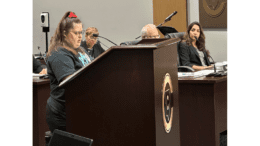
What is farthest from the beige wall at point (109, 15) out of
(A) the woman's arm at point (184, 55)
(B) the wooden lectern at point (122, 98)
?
(B) the wooden lectern at point (122, 98)

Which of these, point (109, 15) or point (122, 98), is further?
point (109, 15)

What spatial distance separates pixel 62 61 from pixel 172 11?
14.7ft

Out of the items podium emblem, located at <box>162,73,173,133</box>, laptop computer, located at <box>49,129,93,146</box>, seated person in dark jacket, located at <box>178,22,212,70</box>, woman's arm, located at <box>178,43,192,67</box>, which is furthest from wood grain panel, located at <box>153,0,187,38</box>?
laptop computer, located at <box>49,129,93,146</box>

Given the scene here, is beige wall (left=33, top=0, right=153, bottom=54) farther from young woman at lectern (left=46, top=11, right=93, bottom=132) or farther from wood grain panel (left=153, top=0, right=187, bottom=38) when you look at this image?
young woman at lectern (left=46, top=11, right=93, bottom=132)

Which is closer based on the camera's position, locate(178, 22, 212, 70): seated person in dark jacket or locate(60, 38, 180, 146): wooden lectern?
locate(60, 38, 180, 146): wooden lectern

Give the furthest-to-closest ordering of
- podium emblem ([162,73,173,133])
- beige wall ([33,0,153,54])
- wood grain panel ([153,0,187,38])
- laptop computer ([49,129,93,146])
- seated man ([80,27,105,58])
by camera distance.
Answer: beige wall ([33,0,153,54]) < wood grain panel ([153,0,187,38]) < seated man ([80,27,105,58]) < podium emblem ([162,73,173,133]) < laptop computer ([49,129,93,146])

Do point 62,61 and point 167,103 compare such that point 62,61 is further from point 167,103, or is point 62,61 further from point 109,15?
point 109,15

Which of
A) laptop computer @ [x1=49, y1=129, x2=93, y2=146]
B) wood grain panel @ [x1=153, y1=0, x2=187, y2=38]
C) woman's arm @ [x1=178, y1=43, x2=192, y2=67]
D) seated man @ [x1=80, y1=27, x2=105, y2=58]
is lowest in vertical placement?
laptop computer @ [x1=49, y1=129, x2=93, y2=146]

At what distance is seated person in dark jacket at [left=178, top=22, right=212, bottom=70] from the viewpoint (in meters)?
3.92

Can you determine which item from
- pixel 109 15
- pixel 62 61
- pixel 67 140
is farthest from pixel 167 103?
pixel 109 15

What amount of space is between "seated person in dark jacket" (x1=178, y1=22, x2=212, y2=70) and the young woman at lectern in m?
2.11

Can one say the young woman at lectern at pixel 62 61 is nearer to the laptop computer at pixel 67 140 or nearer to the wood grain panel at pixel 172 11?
the laptop computer at pixel 67 140

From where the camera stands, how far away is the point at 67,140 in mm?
1368

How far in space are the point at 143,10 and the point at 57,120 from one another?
492 centimetres
